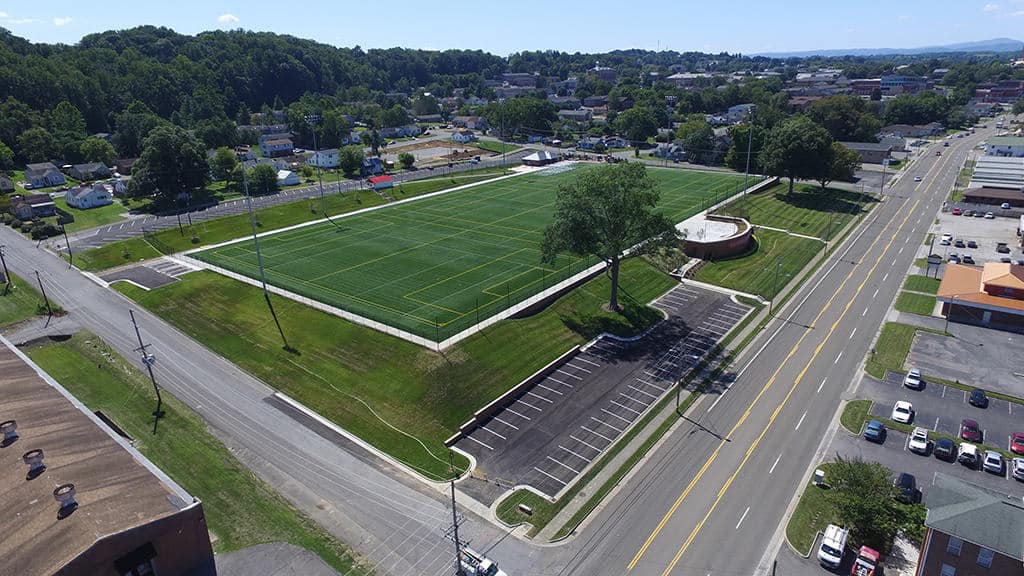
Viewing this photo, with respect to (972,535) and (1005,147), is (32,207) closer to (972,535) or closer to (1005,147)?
(972,535)

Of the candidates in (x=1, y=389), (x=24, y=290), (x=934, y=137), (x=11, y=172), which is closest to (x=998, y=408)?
(x=1, y=389)

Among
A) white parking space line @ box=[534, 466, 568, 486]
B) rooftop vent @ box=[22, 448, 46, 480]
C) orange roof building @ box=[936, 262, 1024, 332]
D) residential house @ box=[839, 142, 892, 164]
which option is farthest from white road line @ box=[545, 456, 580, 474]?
residential house @ box=[839, 142, 892, 164]

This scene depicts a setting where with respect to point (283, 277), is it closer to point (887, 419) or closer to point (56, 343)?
point (56, 343)

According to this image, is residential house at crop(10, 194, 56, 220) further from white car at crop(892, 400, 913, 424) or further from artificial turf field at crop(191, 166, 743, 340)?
white car at crop(892, 400, 913, 424)

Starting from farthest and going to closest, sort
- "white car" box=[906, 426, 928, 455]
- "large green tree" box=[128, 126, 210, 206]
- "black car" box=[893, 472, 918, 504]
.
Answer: "large green tree" box=[128, 126, 210, 206]
"white car" box=[906, 426, 928, 455]
"black car" box=[893, 472, 918, 504]

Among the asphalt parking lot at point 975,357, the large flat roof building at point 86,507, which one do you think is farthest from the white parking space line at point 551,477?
the asphalt parking lot at point 975,357

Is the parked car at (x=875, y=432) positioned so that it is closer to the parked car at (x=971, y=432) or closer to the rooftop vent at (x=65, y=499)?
the parked car at (x=971, y=432)
